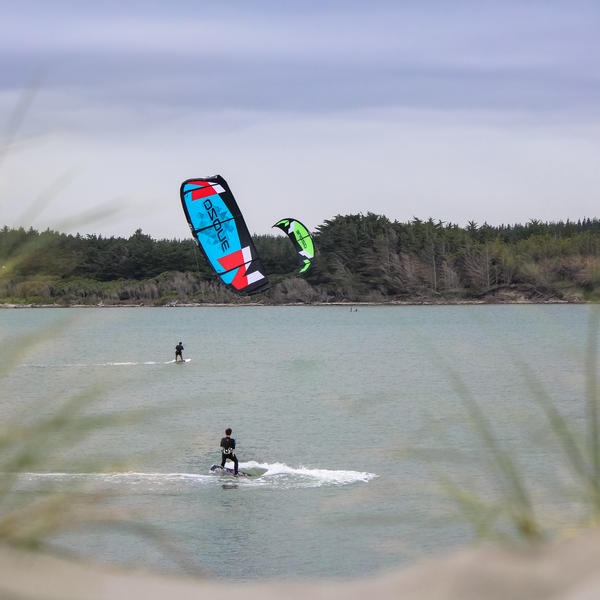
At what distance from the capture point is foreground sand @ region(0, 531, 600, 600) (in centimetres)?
104

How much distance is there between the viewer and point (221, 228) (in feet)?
65.5

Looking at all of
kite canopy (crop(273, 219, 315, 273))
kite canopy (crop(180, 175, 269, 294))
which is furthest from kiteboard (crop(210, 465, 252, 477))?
kite canopy (crop(180, 175, 269, 294))

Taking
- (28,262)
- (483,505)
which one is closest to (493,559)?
(483,505)

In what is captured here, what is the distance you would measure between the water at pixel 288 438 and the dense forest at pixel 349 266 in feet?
0.38

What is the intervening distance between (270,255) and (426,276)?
12387 centimetres

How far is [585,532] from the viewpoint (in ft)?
3.99

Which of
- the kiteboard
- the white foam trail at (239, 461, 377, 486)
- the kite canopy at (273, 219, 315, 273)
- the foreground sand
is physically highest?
the kite canopy at (273, 219, 315, 273)

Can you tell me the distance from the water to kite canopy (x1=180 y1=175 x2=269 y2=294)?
10.8 ft

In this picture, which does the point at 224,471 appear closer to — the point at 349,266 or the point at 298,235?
the point at 298,235

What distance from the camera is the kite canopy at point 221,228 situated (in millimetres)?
19609

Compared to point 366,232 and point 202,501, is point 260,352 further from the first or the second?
point 202,501

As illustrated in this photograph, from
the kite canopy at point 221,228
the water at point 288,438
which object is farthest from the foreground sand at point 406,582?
the kite canopy at point 221,228

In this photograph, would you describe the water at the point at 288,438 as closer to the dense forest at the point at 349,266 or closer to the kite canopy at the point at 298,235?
the dense forest at the point at 349,266

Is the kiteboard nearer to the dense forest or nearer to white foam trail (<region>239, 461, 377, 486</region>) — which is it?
white foam trail (<region>239, 461, 377, 486</region>)
